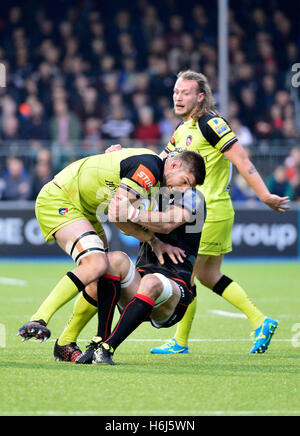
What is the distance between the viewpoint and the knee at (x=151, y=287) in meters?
5.64

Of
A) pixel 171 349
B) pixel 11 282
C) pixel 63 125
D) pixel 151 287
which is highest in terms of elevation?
pixel 63 125

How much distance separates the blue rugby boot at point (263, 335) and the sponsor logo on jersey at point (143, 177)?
5.72ft

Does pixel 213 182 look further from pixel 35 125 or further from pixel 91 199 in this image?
pixel 35 125

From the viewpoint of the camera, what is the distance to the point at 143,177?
5562mm

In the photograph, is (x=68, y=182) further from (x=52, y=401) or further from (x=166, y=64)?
(x=166, y=64)

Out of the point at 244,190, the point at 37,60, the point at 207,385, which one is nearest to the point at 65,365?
the point at 207,385

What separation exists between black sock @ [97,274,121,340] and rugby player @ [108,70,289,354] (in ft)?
3.24

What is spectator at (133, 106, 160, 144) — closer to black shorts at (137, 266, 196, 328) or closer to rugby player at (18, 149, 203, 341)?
rugby player at (18, 149, 203, 341)

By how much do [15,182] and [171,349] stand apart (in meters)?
9.67

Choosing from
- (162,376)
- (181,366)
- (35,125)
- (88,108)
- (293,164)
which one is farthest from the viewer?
(88,108)

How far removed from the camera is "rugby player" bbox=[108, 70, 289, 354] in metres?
6.61

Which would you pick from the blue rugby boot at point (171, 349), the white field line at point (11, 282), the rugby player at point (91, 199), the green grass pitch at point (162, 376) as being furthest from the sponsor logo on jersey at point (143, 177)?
the white field line at point (11, 282)

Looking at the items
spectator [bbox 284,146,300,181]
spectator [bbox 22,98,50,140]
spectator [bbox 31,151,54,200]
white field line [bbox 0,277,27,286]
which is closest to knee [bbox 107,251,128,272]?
white field line [bbox 0,277,27,286]

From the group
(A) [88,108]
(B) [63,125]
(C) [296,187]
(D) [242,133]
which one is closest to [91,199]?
(B) [63,125]
